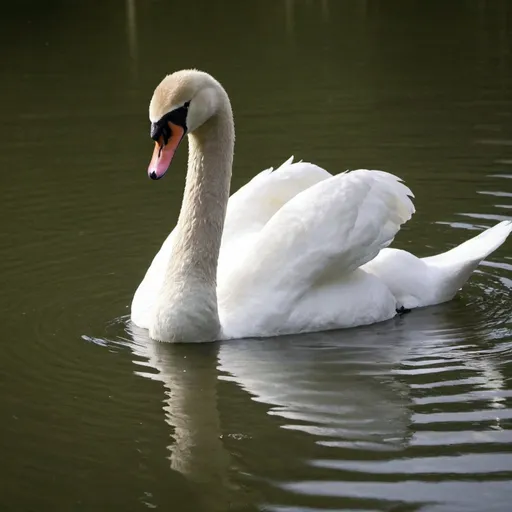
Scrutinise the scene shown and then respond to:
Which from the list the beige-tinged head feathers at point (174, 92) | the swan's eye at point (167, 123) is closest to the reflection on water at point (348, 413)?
the swan's eye at point (167, 123)

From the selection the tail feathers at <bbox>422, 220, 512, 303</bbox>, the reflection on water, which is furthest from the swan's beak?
the tail feathers at <bbox>422, 220, 512, 303</bbox>

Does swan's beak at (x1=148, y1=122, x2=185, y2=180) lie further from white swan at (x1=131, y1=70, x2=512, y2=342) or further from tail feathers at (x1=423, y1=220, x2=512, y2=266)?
tail feathers at (x1=423, y1=220, x2=512, y2=266)

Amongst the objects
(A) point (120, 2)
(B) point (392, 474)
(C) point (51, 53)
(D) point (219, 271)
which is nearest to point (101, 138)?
(D) point (219, 271)

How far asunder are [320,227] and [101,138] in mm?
6562

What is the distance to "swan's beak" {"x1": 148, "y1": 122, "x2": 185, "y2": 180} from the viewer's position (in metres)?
6.82

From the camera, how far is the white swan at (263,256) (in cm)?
741

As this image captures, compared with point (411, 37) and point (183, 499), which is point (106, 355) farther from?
point (411, 37)

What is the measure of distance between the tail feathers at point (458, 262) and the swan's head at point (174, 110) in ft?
6.27

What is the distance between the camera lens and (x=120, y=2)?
2781 centimetres

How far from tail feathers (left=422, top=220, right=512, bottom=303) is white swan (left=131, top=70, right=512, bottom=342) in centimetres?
40

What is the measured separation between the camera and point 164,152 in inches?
273

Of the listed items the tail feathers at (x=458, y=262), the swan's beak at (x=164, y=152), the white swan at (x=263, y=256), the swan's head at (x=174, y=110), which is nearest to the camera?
the swan's beak at (x=164, y=152)

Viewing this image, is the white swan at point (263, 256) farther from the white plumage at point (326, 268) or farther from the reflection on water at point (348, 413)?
the reflection on water at point (348, 413)

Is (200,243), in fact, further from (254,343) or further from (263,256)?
(254,343)
